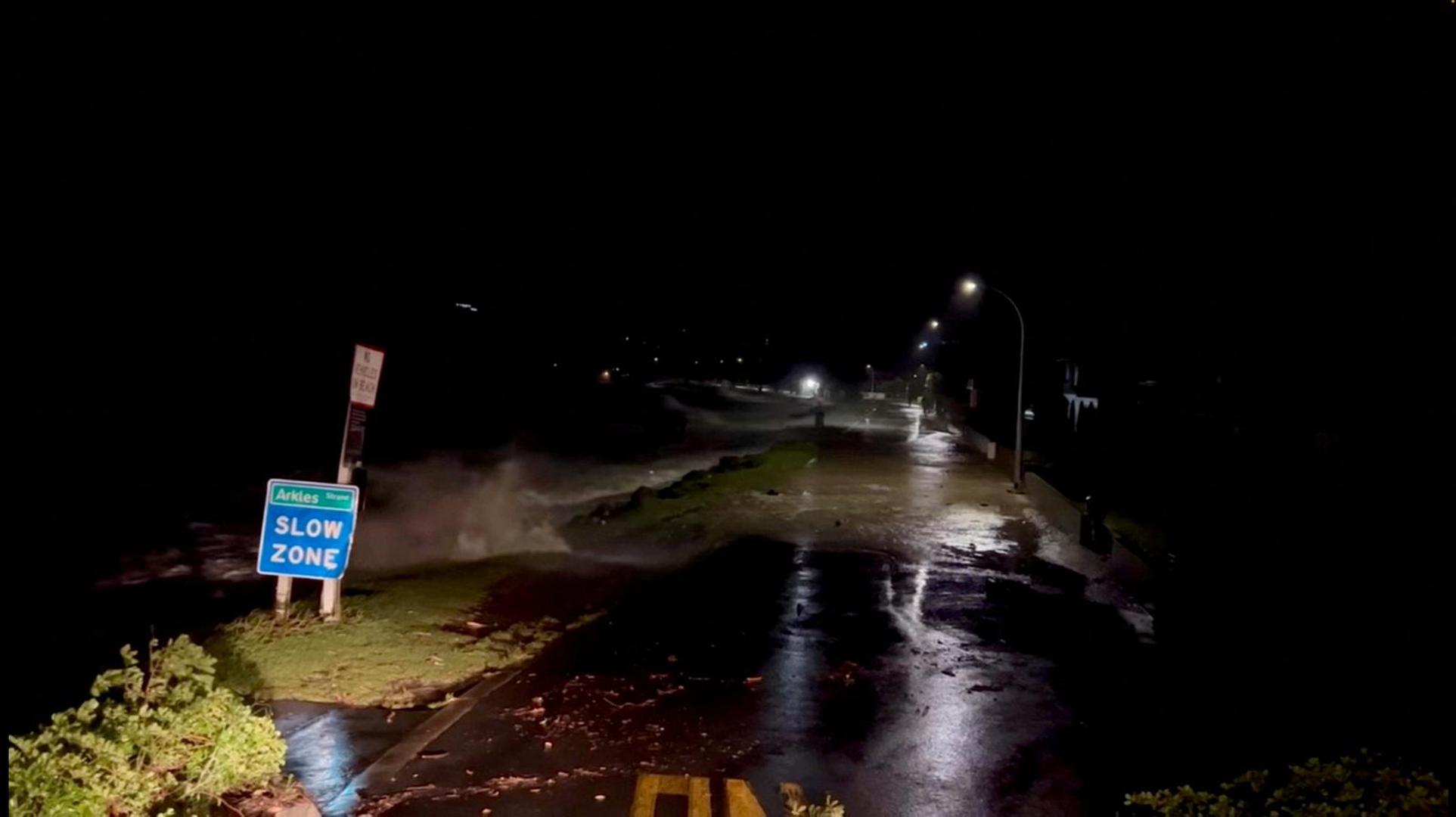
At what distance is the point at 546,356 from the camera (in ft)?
296

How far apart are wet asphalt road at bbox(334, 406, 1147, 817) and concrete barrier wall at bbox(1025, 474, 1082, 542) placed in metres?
2.62

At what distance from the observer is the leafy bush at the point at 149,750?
421 cm

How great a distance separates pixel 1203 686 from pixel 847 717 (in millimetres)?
3728

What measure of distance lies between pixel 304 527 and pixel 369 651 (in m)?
1.31

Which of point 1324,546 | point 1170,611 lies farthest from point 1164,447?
point 1170,611

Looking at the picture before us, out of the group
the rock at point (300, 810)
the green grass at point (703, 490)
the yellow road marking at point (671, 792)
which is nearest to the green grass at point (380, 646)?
the rock at point (300, 810)

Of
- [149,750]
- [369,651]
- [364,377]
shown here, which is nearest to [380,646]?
[369,651]

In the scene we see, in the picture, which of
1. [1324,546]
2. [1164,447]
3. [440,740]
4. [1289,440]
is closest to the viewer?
[440,740]

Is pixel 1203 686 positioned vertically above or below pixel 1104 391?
below

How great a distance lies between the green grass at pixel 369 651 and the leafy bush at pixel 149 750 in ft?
6.67

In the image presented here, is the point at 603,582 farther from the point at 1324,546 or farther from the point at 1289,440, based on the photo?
the point at 1289,440

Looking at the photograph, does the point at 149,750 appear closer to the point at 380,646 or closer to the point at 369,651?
the point at 369,651

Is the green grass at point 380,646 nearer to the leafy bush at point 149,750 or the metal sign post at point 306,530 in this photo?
the metal sign post at point 306,530

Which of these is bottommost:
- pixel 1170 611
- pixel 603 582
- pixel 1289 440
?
pixel 603 582
